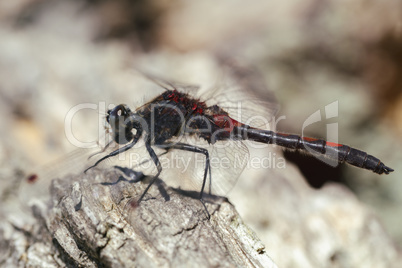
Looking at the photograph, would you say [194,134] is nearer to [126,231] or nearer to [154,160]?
[154,160]

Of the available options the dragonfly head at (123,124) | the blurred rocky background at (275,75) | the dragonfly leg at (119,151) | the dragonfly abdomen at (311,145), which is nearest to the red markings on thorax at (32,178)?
the blurred rocky background at (275,75)

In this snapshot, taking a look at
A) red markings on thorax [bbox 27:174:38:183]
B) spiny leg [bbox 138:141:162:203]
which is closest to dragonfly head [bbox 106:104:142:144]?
spiny leg [bbox 138:141:162:203]

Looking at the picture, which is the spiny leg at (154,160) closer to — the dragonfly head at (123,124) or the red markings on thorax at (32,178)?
the dragonfly head at (123,124)

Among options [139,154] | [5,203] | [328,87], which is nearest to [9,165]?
[5,203]

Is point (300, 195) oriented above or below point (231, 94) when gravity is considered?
below

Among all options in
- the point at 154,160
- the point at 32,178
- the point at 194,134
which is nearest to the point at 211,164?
the point at 194,134

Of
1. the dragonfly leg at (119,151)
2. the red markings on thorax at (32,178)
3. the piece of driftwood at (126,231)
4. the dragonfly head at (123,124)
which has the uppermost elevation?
the dragonfly head at (123,124)

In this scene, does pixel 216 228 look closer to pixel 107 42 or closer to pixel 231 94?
pixel 231 94
